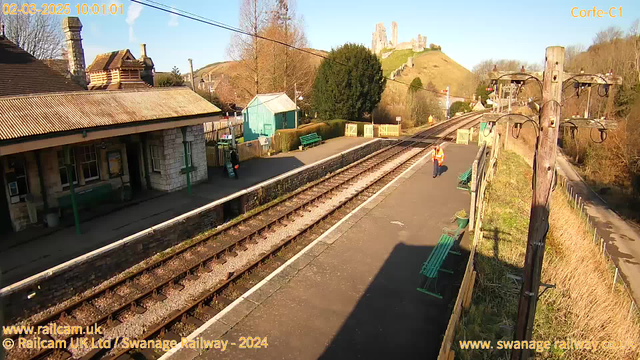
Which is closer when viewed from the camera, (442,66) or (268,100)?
(268,100)

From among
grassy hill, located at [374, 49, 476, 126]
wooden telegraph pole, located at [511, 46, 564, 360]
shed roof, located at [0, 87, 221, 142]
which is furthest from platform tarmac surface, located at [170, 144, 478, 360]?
grassy hill, located at [374, 49, 476, 126]

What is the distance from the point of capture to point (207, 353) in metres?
6.89

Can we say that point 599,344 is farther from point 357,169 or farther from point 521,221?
point 357,169

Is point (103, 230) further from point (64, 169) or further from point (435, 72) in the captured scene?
point (435, 72)

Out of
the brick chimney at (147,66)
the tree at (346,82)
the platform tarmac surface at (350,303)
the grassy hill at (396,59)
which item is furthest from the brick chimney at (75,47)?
the grassy hill at (396,59)

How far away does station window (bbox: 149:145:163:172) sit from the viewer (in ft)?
52.2

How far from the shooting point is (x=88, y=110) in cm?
1285

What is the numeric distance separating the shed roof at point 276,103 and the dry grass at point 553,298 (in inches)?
647

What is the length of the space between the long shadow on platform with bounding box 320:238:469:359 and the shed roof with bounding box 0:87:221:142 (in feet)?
30.7

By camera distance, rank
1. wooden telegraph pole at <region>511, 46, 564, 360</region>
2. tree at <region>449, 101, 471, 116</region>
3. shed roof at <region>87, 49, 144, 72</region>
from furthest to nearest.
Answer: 1. tree at <region>449, 101, 471, 116</region>
2. shed roof at <region>87, 49, 144, 72</region>
3. wooden telegraph pole at <region>511, 46, 564, 360</region>

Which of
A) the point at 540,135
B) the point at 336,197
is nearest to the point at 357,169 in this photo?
the point at 336,197

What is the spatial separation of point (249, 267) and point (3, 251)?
254 inches

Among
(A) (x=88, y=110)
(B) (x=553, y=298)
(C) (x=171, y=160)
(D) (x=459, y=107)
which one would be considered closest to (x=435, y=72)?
(D) (x=459, y=107)

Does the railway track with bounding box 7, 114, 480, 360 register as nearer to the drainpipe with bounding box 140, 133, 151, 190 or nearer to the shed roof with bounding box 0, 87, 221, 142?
the shed roof with bounding box 0, 87, 221, 142
